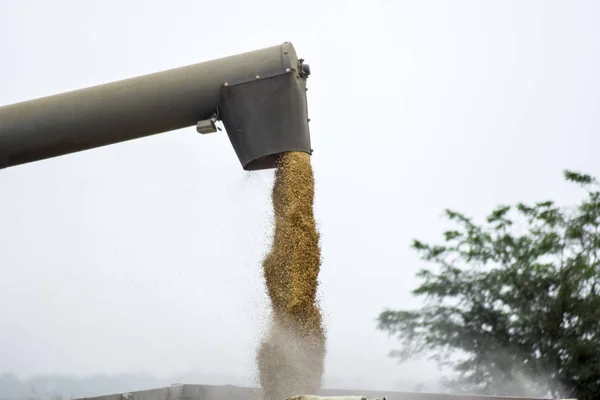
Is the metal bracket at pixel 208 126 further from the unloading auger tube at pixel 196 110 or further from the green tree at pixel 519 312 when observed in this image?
the green tree at pixel 519 312

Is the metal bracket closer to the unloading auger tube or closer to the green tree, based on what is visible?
the unloading auger tube

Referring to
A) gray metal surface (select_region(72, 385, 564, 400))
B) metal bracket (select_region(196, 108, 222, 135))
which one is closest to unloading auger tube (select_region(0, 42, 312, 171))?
metal bracket (select_region(196, 108, 222, 135))

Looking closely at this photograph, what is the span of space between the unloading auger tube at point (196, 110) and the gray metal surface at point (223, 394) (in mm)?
1343

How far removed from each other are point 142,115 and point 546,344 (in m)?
7.62

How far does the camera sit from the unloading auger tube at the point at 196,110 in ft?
12.5

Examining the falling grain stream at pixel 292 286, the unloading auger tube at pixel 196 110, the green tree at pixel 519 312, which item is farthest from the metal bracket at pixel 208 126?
the green tree at pixel 519 312

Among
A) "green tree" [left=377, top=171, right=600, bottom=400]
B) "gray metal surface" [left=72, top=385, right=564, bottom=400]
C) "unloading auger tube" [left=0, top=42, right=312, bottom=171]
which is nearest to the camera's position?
"unloading auger tube" [left=0, top=42, right=312, bottom=171]

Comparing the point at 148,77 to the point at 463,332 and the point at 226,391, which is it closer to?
the point at 226,391

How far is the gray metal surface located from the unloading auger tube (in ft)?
4.41

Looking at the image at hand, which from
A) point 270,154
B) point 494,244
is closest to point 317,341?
point 270,154

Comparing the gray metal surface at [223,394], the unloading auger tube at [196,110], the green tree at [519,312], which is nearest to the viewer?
the unloading auger tube at [196,110]

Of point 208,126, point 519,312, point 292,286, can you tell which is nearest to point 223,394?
point 292,286

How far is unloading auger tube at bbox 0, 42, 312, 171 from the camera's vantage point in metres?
3.79

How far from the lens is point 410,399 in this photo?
426 cm
